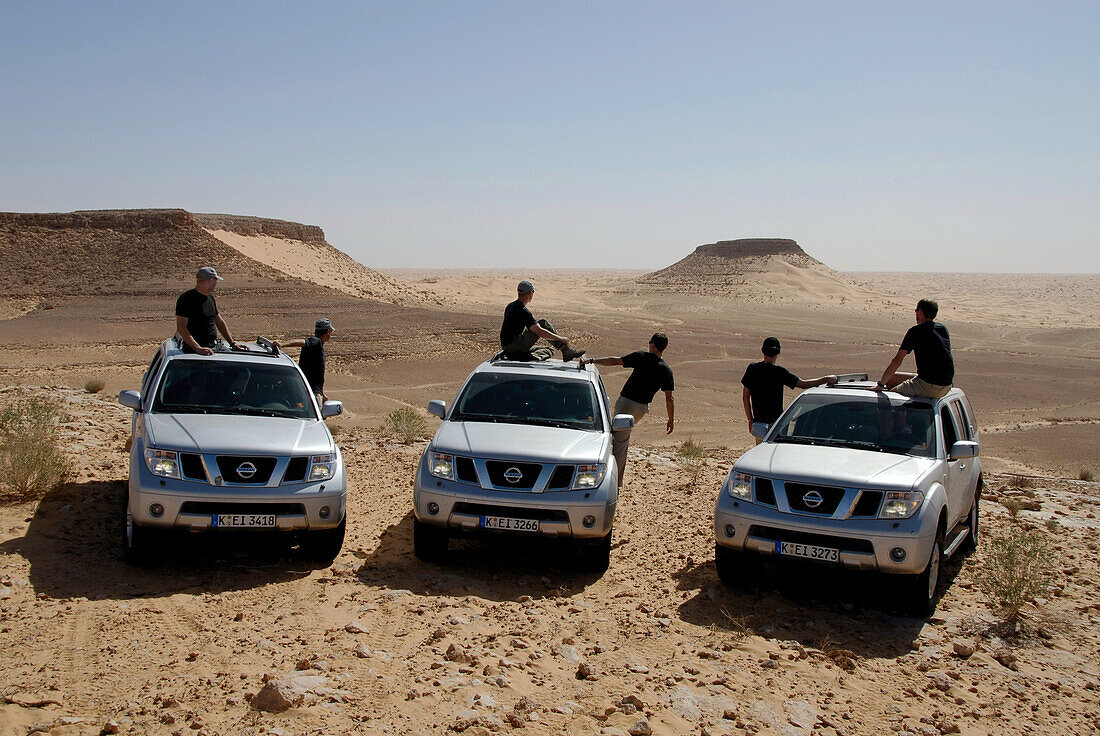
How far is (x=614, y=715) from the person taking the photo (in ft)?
16.0

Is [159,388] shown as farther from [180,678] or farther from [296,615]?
[180,678]

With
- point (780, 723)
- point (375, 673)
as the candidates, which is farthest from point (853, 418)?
point (375, 673)

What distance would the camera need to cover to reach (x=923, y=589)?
6730mm

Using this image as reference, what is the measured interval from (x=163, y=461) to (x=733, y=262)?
117m

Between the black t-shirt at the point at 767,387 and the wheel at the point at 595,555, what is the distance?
3.09 m

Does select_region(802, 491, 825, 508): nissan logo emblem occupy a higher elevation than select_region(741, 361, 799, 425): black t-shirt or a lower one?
lower

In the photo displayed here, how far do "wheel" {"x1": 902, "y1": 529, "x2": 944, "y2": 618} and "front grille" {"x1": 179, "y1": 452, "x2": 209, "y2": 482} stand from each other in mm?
5317

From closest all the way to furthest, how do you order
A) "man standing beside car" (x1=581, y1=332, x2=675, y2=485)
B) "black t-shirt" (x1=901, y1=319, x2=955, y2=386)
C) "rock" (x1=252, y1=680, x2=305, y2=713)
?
"rock" (x1=252, y1=680, x2=305, y2=713), "black t-shirt" (x1=901, y1=319, x2=955, y2=386), "man standing beside car" (x1=581, y1=332, x2=675, y2=485)

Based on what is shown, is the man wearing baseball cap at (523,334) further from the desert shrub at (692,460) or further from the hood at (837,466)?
the hood at (837,466)

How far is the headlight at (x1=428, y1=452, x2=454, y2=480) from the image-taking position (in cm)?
742

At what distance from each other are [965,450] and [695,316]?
57098mm

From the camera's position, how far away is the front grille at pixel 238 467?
6.98 meters

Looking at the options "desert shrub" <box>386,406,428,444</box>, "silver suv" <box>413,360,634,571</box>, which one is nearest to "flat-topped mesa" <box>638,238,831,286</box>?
"desert shrub" <box>386,406,428,444</box>

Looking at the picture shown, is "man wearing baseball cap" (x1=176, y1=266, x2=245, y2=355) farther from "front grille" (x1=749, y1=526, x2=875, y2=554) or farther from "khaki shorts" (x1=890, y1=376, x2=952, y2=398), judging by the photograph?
"khaki shorts" (x1=890, y1=376, x2=952, y2=398)
